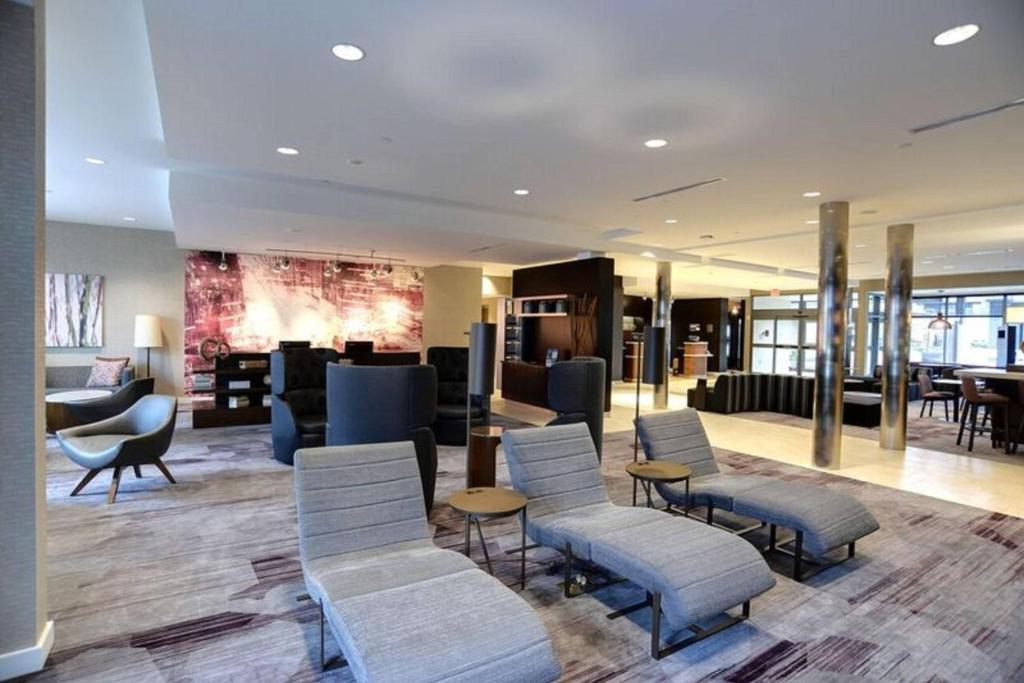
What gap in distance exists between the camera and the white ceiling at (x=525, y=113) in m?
2.78

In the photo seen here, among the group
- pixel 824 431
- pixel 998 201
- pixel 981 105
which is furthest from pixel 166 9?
pixel 998 201

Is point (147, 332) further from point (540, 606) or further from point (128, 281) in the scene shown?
point (540, 606)

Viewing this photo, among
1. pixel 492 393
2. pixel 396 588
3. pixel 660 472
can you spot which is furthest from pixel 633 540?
pixel 492 393

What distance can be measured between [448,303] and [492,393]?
7.58 meters

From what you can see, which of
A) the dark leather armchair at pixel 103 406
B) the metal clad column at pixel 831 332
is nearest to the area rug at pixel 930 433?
the metal clad column at pixel 831 332

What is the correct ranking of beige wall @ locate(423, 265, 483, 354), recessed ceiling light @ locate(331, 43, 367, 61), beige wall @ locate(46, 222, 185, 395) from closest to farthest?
recessed ceiling light @ locate(331, 43, 367, 61) < beige wall @ locate(46, 222, 185, 395) < beige wall @ locate(423, 265, 483, 354)

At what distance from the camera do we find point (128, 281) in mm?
9414

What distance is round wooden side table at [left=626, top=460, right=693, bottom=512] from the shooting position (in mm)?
3703

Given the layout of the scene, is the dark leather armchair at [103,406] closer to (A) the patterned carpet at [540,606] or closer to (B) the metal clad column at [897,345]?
(A) the patterned carpet at [540,606]

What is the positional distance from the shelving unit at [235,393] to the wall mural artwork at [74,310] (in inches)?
119

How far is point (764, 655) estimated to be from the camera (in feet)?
8.41

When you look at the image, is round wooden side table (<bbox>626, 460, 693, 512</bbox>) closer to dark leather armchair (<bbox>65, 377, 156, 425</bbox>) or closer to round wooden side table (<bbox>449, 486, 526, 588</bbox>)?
round wooden side table (<bbox>449, 486, 526, 588</bbox>)

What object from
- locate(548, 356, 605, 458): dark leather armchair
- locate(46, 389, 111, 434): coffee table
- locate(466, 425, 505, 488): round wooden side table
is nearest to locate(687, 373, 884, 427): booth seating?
locate(548, 356, 605, 458): dark leather armchair

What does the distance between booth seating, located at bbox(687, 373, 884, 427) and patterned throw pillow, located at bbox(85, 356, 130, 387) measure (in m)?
10.3
